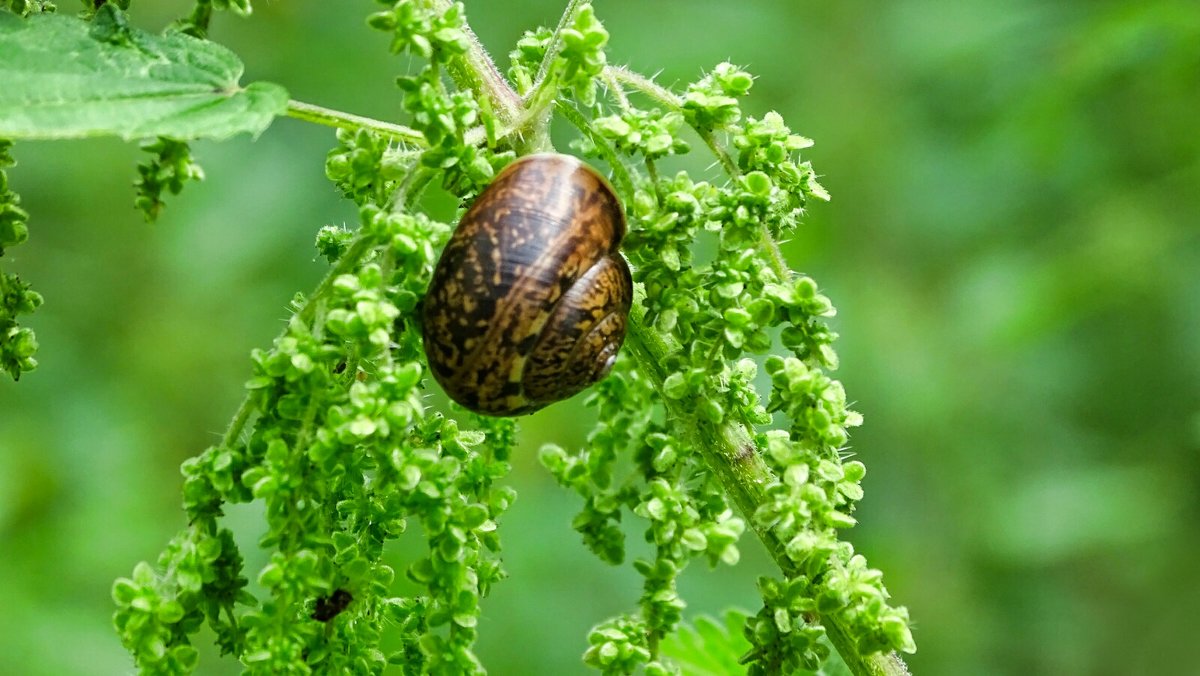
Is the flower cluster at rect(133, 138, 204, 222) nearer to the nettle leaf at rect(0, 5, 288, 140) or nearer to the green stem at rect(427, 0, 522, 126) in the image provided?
the nettle leaf at rect(0, 5, 288, 140)

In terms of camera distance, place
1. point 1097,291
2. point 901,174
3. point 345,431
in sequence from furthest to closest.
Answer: point 901,174 → point 1097,291 → point 345,431

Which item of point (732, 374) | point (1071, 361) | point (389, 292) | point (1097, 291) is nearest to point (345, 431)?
point (389, 292)

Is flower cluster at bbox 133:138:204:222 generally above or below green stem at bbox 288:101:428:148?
below

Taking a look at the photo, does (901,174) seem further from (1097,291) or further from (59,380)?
(59,380)

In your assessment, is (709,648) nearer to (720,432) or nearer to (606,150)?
(720,432)

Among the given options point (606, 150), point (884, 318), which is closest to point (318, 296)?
point (606, 150)

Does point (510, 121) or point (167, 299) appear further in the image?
→ point (167, 299)

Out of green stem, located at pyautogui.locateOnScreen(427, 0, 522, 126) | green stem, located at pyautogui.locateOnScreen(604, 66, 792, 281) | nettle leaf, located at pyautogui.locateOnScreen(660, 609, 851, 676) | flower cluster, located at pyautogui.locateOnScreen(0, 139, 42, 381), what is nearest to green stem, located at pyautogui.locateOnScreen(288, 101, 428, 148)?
green stem, located at pyautogui.locateOnScreen(427, 0, 522, 126)
